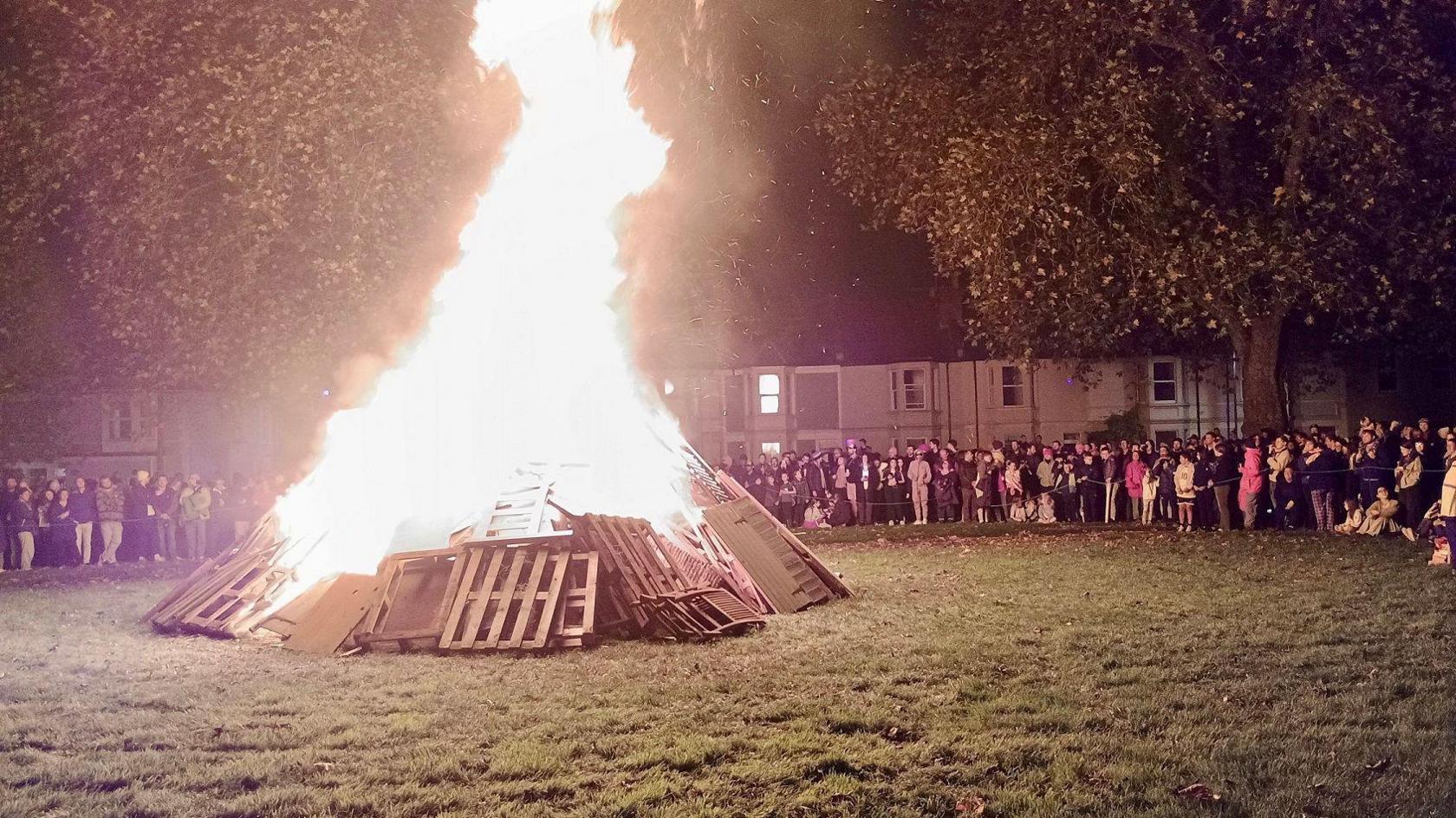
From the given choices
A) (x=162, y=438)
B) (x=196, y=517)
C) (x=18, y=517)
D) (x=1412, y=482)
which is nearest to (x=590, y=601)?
Answer: (x=1412, y=482)

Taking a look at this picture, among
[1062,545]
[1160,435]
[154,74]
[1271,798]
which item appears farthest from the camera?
[1160,435]

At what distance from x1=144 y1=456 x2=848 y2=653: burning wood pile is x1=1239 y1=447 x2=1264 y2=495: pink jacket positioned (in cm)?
1124

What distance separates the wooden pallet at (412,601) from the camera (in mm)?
12414

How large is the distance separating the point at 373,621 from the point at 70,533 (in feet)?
52.8

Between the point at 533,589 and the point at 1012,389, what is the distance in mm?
44184

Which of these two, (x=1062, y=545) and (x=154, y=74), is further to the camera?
(x=154, y=74)

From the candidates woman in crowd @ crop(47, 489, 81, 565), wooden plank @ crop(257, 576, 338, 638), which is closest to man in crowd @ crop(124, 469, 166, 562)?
woman in crowd @ crop(47, 489, 81, 565)

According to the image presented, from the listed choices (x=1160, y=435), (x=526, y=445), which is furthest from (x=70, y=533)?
(x=1160, y=435)

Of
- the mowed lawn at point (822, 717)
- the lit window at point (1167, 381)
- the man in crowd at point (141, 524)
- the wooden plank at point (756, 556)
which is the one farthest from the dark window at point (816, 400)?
the mowed lawn at point (822, 717)

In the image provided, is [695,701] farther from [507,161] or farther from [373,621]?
[507,161]

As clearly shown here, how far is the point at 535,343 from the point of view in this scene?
661 inches

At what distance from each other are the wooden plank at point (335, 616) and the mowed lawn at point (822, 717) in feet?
1.30

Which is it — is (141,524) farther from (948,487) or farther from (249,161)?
(948,487)

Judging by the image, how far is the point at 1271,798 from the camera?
20.5ft
